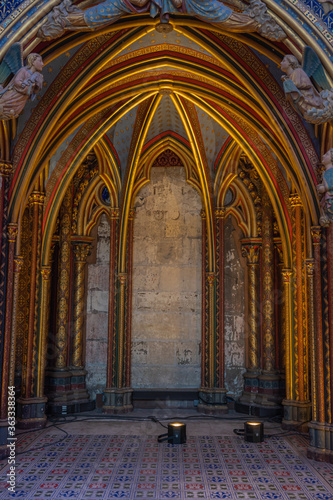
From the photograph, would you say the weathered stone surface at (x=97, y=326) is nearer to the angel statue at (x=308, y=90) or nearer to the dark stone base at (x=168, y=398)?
the dark stone base at (x=168, y=398)

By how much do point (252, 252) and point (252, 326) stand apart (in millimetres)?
1609

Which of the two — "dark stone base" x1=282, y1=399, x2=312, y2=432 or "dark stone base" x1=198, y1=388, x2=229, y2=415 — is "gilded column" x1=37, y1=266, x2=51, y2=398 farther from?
"dark stone base" x1=282, y1=399, x2=312, y2=432

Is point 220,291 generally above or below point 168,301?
above

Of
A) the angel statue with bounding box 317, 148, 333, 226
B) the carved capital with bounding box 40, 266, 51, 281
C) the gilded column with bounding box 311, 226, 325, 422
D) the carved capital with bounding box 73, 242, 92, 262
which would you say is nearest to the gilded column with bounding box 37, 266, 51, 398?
the carved capital with bounding box 40, 266, 51, 281

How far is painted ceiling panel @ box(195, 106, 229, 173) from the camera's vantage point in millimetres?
10684

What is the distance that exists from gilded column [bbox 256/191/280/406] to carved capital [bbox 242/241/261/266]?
0.69 ft

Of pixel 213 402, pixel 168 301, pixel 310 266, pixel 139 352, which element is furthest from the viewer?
pixel 168 301

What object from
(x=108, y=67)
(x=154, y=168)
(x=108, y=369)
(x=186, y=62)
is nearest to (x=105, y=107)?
(x=108, y=67)

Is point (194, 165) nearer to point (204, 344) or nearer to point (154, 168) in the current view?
point (154, 168)

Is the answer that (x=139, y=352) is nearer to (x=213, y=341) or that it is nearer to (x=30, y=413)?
(x=213, y=341)

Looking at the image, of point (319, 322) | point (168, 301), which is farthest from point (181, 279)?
point (319, 322)

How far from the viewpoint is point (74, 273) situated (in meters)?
11.0

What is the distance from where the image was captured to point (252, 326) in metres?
10.8

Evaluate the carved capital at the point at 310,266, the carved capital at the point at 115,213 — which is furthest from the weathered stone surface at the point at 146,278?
A: the carved capital at the point at 310,266
